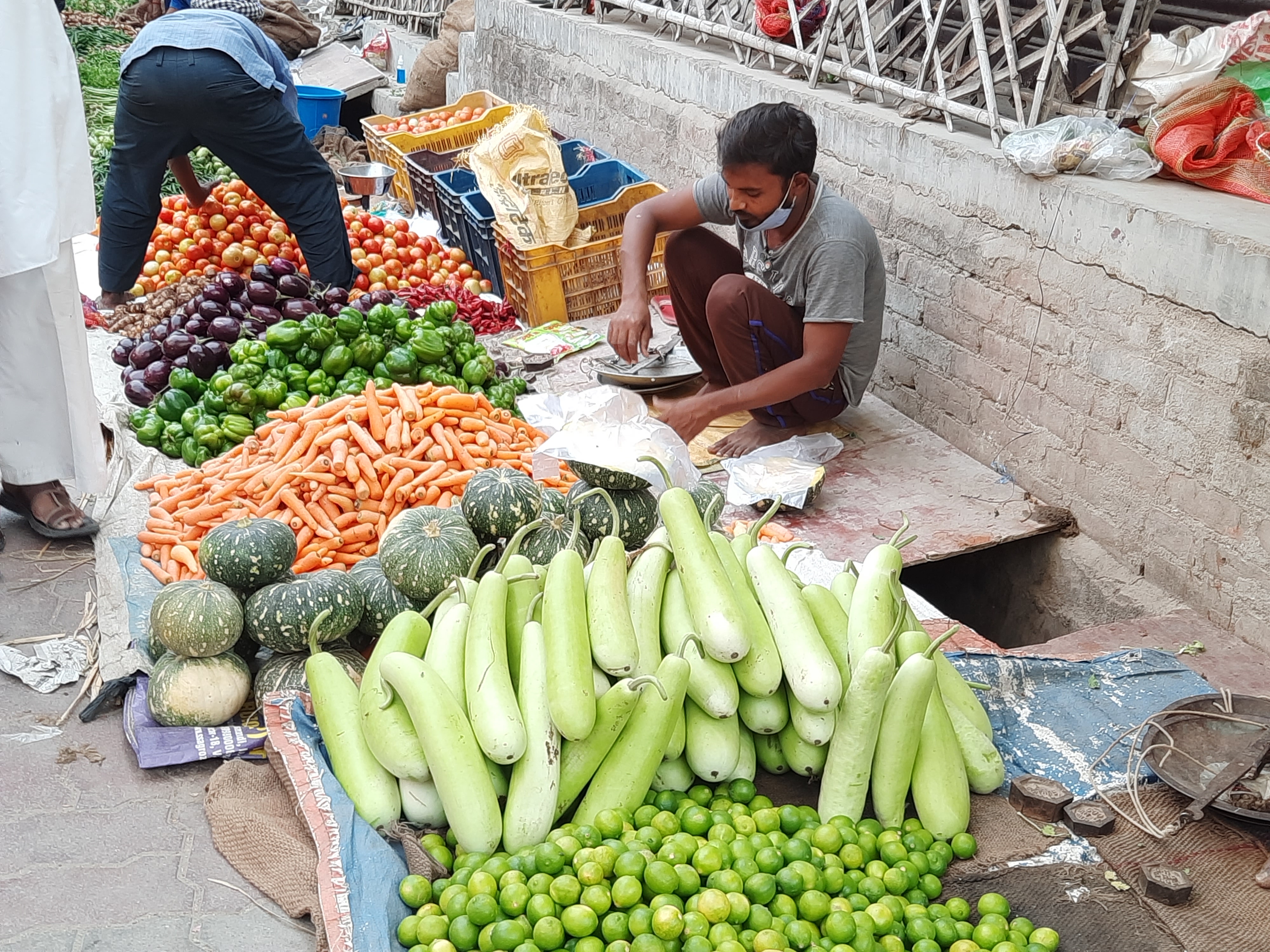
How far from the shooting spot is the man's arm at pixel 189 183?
630 cm

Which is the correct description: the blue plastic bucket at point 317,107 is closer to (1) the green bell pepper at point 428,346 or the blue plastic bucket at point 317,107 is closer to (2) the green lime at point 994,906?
(1) the green bell pepper at point 428,346

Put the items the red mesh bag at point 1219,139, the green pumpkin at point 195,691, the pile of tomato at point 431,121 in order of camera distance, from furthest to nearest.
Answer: the pile of tomato at point 431,121
the red mesh bag at point 1219,139
the green pumpkin at point 195,691

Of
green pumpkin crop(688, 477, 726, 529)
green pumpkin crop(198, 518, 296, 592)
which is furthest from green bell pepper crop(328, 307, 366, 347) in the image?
green pumpkin crop(688, 477, 726, 529)

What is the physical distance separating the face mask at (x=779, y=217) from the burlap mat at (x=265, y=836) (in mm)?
2703

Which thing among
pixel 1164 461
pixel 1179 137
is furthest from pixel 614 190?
pixel 1164 461

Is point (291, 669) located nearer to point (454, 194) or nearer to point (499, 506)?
point (499, 506)

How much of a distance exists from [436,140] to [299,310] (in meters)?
2.96

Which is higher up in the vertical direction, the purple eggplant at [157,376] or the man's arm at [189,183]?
the man's arm at [189,183]

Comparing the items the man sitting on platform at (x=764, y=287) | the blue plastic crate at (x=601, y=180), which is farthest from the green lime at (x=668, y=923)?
the blue plastic crate at (x=601, y=180)

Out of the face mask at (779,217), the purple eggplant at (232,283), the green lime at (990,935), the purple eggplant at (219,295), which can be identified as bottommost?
the green lime at (990,935)

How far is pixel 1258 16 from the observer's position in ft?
12.5

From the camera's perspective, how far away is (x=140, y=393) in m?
4.92

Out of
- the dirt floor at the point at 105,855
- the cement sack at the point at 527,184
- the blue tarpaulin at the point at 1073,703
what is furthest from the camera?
the cement sack at the point at 527,184

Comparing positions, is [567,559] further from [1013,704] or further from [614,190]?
[614,190]
